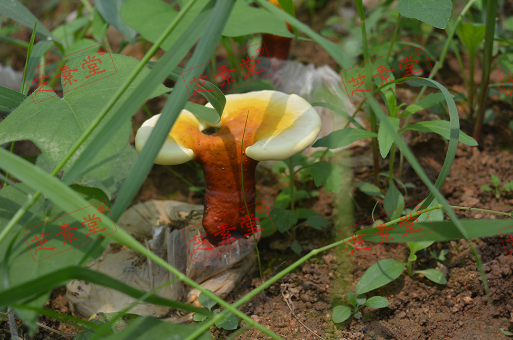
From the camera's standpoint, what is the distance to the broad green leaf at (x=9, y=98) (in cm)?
149

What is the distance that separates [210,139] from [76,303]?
1.00m

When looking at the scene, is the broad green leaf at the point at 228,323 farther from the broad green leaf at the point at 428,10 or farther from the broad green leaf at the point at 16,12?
the broad green leaf at the point at 16,12

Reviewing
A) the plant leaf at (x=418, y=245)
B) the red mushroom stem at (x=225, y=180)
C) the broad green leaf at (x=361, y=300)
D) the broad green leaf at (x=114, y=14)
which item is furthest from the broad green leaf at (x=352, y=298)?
the broad green leaf at (x=114, y=14)

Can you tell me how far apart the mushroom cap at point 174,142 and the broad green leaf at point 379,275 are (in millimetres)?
895

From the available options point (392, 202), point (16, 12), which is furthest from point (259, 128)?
point (16, 12)

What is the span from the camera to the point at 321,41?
1.15 metres

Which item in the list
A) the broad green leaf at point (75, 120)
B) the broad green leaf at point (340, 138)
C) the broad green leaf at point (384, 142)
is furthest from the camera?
the broad green leaf at point (340, 138)

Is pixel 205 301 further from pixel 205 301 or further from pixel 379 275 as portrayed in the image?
pixel 379 275

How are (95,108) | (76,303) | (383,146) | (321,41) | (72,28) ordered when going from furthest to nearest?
(72,28), (76,303), (383,146), (95,108), (321,41)

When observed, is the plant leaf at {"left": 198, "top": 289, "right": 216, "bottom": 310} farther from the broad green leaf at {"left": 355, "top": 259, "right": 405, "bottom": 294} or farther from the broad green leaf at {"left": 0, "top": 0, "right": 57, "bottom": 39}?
the broad green leaf at {"left": 0, "top": 0, "right": 57, "bottom": 39}

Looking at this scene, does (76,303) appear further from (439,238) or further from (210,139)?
(439,238)

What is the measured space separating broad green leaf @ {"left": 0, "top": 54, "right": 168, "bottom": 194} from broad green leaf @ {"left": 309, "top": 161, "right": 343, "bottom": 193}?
0.83 meters

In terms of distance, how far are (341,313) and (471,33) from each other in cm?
163

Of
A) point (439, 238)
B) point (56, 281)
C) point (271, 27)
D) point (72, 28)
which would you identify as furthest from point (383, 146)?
point (72, 28)
